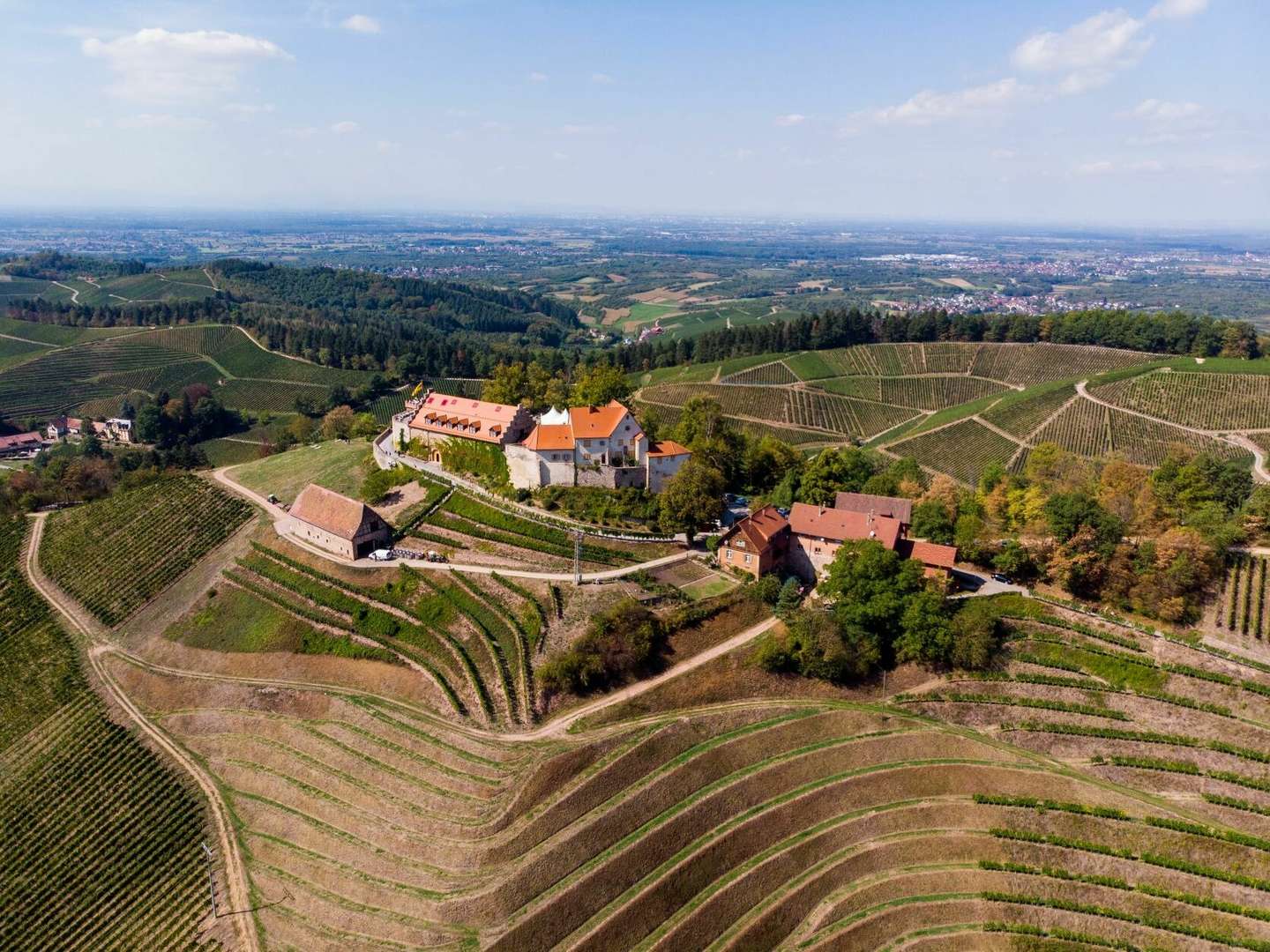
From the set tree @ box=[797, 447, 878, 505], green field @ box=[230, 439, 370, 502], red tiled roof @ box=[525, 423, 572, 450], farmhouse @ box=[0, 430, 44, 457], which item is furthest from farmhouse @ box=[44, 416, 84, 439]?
tree @ box=[797, 447, 878, 505]

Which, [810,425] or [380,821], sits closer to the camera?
[380,821]

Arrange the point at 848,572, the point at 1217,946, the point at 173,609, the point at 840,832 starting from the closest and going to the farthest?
the point at 1217,946, the point at 840,832, the point at 848,572, the point at 173,609

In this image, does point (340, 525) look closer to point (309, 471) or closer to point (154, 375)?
point (309, 471)

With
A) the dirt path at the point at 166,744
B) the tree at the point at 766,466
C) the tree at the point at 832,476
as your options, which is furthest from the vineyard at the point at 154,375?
the tree at the point at 832,476

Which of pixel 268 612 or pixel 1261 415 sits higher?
pixel 1261 415

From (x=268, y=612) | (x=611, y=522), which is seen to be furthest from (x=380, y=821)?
(x=611, y=522)

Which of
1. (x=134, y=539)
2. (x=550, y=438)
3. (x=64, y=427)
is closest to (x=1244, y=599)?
(x=550, y=438)

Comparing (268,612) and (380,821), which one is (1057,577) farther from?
(268,612)
